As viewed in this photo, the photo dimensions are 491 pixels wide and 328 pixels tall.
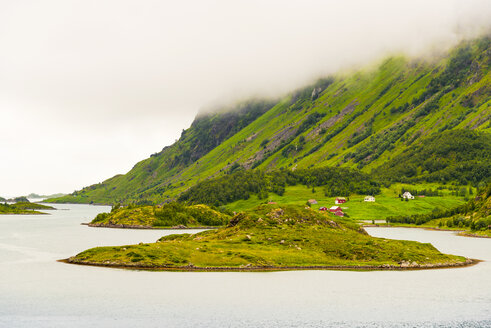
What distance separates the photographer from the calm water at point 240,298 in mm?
77125

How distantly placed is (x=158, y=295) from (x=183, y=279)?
1719cm

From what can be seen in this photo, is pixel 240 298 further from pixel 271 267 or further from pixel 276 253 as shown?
pixel 276 253

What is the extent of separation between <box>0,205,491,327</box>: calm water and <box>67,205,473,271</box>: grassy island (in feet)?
23.7

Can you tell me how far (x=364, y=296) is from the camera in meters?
94.7

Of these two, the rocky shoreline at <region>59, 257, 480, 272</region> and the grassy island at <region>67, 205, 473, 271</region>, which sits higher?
the grassy island at <region>67, 205, 473, 271</region>

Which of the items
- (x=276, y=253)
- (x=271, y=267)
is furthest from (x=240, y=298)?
(x=276, y=253)

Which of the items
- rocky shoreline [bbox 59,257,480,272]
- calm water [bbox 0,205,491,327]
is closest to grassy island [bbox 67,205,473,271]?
rocky shoreline [bbox 59,257,480,272]

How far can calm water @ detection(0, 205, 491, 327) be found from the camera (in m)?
77.1

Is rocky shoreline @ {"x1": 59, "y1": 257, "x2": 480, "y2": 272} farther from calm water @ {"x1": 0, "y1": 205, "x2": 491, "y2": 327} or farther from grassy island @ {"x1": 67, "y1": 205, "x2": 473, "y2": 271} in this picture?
calm water @ {"x1": 0, "y1": 205, "x2": 491, "y2": 327}

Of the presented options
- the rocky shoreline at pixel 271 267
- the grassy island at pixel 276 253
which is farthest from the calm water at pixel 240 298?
the grassy island at pixel 276 253

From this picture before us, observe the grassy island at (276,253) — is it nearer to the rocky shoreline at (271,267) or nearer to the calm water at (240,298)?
the rocky shoreline at (271,267)

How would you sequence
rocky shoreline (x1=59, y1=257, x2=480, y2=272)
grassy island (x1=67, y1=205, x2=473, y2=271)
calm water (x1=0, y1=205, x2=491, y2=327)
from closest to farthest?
1. calm water (x1=0, y1=205, x2=491, y2=327)
2. rocky shoreline (x1=59, y1=257, x2=480, y2=272)
3. grassy island (x1=67, y1=205, x2=473, y2=271)

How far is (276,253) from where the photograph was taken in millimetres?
135250

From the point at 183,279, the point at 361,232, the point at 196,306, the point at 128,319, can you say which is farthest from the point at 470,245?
the point at 128,319
